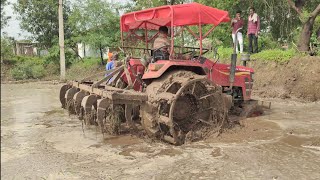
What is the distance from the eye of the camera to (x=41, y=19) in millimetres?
22922

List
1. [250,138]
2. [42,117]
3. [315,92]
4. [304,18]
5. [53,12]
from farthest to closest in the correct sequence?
[53,12], [304,18], [315,92], [42,117], [250,138]

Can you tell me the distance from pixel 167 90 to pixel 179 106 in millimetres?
553

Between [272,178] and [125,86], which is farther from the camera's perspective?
[125,86]

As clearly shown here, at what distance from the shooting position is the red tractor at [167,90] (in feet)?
19.3

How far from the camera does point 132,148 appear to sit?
19.1ft

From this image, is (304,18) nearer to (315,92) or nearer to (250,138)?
(315,92)

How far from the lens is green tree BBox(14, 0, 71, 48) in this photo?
74.1 ft

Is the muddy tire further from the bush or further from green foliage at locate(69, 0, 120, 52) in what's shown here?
the bush

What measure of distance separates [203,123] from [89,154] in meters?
2.24

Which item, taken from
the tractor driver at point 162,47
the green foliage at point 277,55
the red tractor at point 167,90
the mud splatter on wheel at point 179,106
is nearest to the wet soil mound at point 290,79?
the green foliage at point 277,55

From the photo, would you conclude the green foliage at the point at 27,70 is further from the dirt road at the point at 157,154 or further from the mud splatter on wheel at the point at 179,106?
the mud splatter on wheel at the point at 179,106

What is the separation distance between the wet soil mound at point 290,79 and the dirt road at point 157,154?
3.65 metres

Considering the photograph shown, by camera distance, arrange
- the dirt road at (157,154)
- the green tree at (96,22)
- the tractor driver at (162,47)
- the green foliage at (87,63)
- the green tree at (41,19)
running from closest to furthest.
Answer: the dirt road at (157,154)
the tractor driver at (162,47)
the green tree at (96,22)
the green foliage at (87,63)
the green tree at (41,19)

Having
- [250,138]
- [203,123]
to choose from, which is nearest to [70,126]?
[203,123]
